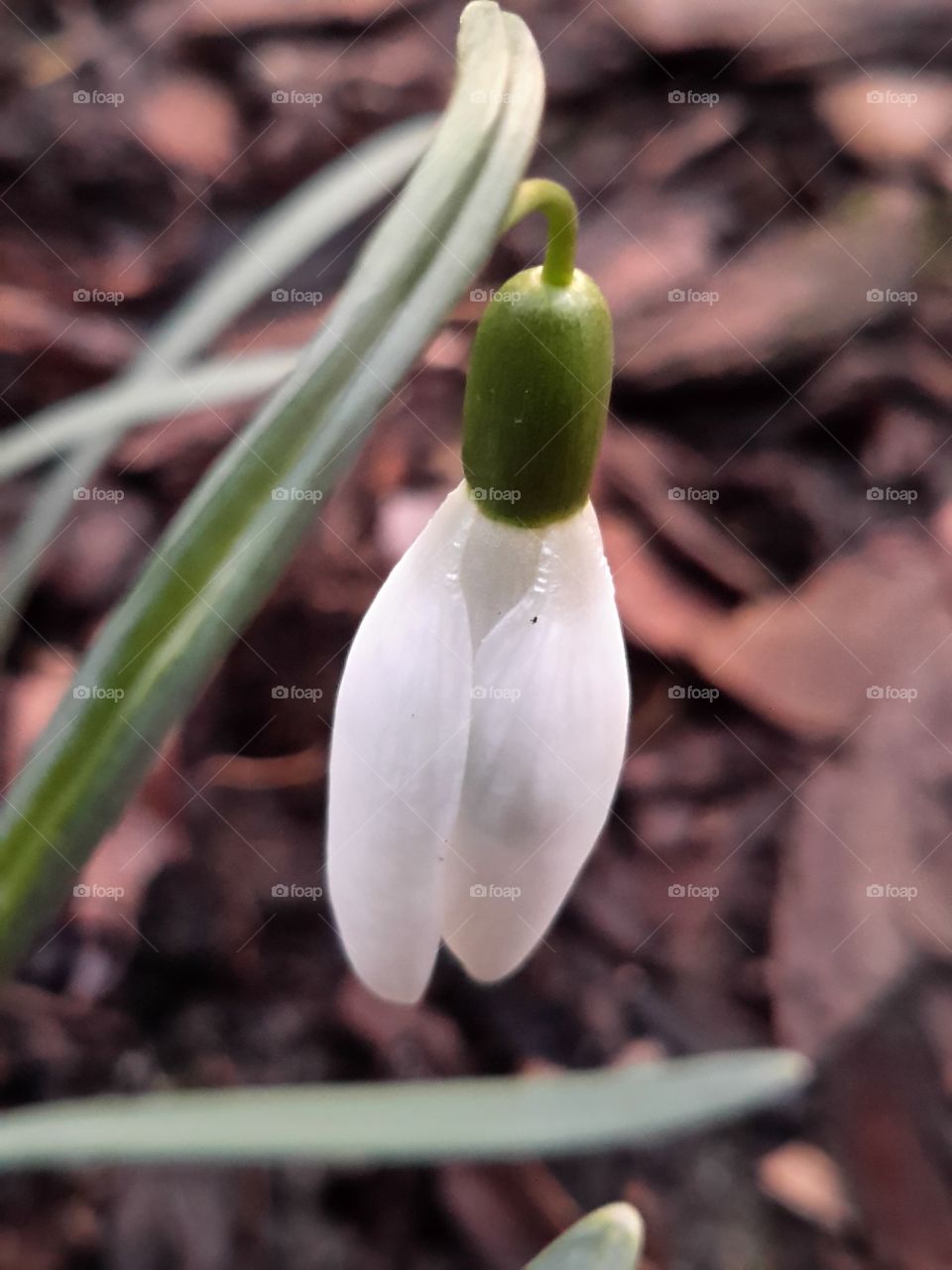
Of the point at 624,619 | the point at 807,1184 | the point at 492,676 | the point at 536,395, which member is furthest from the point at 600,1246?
the point at 624,619

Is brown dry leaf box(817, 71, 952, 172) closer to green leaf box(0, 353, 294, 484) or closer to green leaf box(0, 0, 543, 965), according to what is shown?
green leaf box(0, 353, 294, 484)

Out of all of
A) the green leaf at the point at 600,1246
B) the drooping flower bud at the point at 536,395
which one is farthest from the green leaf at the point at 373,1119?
the drooping flower bud at the point at 536,395

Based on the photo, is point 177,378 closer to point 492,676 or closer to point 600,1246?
point 492,676

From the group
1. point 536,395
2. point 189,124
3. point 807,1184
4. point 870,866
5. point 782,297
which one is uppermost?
point 536,395

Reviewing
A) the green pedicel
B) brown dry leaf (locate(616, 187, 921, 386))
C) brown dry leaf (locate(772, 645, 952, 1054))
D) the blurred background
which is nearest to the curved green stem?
the green pedicel

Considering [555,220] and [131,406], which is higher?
[555,220]

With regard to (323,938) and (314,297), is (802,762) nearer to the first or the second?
(323,938)

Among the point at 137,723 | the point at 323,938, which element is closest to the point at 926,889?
the point at 323,938
